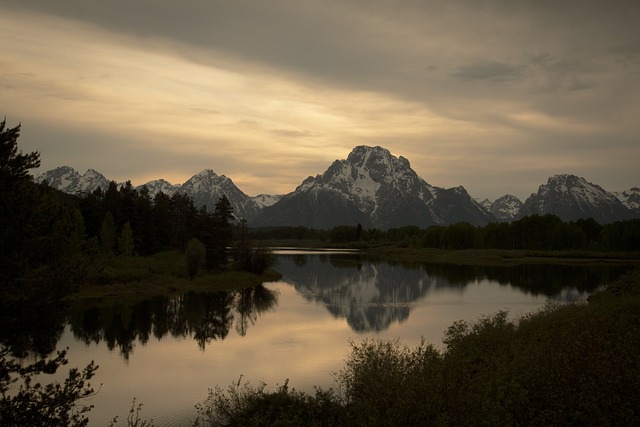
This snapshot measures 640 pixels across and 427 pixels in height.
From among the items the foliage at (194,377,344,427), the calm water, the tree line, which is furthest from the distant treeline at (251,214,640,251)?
the foliage at (194,377,344,427)

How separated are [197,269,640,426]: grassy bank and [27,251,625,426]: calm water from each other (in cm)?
492

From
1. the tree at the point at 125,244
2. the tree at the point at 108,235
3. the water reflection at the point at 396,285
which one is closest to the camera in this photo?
the water reflection at the point at 396,285

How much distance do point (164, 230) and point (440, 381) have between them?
104516mm

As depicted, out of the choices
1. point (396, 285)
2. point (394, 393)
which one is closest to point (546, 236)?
point (396, 285)

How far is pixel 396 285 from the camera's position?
290 feet

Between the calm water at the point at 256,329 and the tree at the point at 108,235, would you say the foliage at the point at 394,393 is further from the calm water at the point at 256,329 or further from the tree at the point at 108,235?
the tree at the point at 108,235

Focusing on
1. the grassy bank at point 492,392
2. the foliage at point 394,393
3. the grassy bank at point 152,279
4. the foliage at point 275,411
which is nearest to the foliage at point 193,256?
the grassy bank at point 152,279

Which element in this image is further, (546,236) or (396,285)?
(546,236)

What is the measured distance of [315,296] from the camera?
249ft

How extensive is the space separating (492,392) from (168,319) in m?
Result: 43.0

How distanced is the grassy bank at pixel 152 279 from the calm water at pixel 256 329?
512cm

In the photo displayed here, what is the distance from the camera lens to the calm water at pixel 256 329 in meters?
31.6

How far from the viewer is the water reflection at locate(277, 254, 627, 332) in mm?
59875

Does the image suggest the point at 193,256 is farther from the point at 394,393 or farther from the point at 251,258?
the point at 394,393
